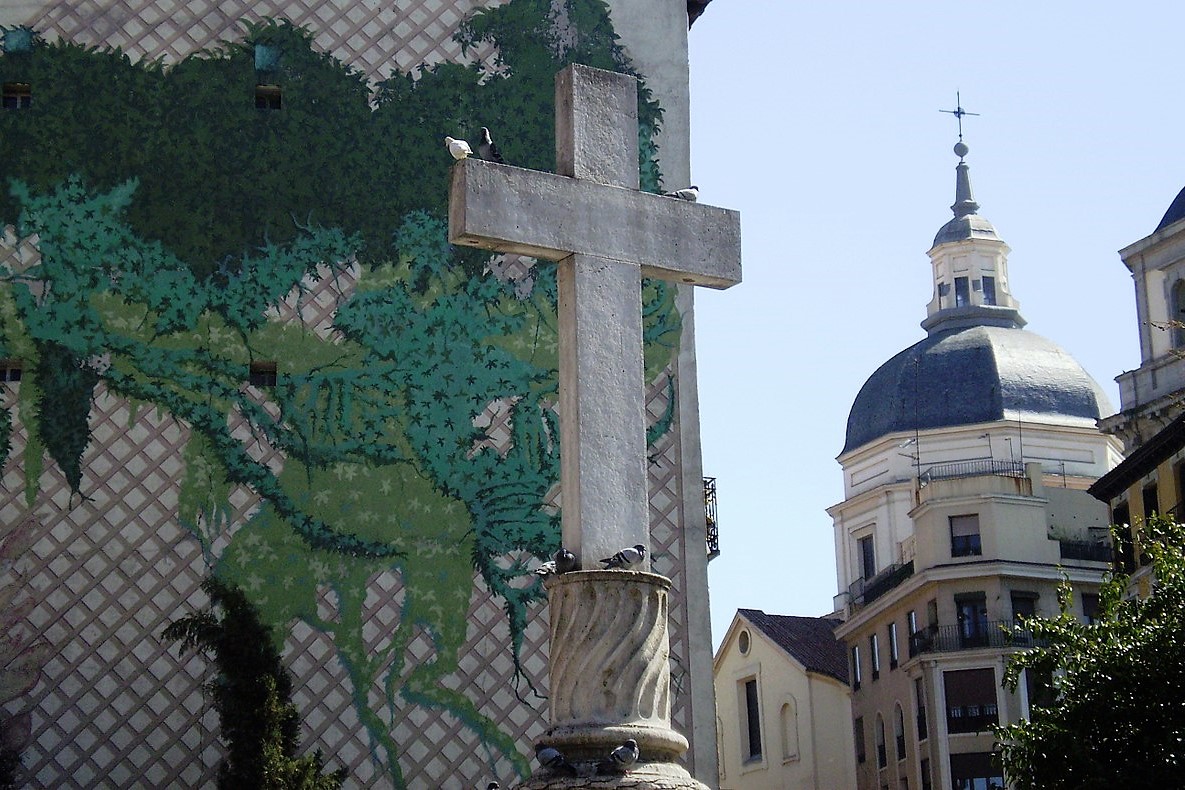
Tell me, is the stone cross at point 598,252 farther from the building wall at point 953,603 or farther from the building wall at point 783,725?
the building wall at point 783,725

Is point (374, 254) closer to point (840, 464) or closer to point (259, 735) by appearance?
point (259, 735)

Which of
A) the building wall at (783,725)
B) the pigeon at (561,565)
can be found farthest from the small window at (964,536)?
the pigeon at (561,565)

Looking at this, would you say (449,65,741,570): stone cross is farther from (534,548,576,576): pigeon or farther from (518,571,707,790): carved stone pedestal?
(518,571,707,790): carved stone pedestal

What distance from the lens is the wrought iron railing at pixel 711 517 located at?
892 inches

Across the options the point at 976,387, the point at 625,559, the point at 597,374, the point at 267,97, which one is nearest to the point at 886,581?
the point at 976,387

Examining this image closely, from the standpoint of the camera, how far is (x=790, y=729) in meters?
49.3

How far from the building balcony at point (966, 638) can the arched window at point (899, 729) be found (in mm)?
1576

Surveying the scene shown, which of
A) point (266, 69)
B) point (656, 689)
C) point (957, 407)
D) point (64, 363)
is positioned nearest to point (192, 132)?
point (266, 69)

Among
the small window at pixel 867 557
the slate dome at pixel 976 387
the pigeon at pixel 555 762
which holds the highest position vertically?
the slate dome at pixel 976 387

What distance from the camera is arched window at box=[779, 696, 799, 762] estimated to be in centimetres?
4888

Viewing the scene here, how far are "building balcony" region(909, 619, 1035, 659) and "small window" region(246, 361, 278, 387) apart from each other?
79.4ft

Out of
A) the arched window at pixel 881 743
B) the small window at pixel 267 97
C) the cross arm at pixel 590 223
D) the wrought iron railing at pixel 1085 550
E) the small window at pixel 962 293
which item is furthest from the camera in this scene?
the small window at pixel 962 293

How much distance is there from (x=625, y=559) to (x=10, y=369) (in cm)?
1195

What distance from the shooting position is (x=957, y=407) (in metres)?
56.2
